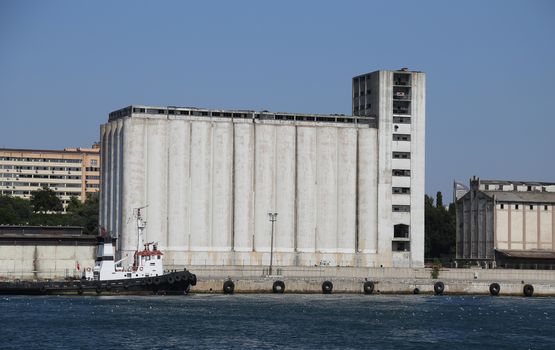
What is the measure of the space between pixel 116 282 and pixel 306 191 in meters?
41.6

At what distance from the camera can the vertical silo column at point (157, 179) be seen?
150000mm

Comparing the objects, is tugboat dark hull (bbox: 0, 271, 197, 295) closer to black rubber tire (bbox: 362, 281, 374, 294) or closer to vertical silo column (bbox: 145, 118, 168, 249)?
black rubber tire (bbox: 362, 281, 374, 294)

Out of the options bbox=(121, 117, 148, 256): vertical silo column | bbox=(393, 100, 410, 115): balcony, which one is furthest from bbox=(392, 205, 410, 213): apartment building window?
bbox=(121, 117, 148, 256): vertical silo column

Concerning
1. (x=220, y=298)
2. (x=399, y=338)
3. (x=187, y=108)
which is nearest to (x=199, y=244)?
(x=187, y=108)

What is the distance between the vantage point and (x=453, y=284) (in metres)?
138

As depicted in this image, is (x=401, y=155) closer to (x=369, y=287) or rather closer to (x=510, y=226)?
(x=510, y=226)

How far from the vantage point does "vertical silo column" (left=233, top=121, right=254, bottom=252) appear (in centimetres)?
15388

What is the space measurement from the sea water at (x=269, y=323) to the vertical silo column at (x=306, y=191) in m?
30.5

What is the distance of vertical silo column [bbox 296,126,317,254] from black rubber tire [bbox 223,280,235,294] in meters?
27.1

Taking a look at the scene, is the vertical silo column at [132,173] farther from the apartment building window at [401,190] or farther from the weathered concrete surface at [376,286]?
Result: the apartment building window at [401,190]

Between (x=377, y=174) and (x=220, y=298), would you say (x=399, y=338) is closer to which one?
(x=220, y=298)

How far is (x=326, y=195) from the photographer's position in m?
158

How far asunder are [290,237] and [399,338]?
2753 inches

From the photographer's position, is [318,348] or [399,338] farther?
[399,338]
